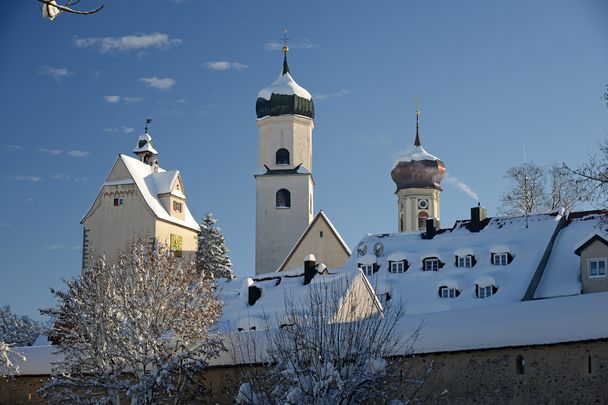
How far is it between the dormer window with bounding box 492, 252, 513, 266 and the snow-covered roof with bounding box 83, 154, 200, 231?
2240cm

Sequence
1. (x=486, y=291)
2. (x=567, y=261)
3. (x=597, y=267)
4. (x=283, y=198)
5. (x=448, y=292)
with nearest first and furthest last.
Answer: (x=597, y=267) → (x=567, y=261) → (x=486, y=291) → (x=448, y=292) → (x=283, y=198)

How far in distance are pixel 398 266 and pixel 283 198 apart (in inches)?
821

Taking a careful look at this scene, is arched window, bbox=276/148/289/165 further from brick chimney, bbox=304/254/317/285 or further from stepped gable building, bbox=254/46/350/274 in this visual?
brick chimney, bbox=304/254/317/285

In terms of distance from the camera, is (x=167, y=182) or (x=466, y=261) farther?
(x=167, y=182)

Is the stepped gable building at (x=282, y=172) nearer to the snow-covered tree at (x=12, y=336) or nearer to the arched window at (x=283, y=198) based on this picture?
the arched window at (x=283, y=198)

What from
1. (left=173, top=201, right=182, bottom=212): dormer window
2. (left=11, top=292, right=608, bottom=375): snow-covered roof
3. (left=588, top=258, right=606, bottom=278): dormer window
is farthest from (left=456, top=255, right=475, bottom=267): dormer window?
(left=173, top=201, right=182, bottom=212): dormer window

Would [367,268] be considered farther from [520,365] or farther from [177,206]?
[520,365]

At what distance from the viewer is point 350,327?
75.0 feet

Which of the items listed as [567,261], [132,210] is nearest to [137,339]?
[567,261]

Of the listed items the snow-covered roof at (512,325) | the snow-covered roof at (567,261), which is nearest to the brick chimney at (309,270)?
the snow-covered roof at (567,261)

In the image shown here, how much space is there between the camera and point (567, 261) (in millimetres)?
41906

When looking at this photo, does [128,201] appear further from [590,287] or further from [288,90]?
[590,287]

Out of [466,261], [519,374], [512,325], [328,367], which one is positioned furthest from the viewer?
[466,261]

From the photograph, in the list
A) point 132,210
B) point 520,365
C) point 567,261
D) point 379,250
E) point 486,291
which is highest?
point 132,210
